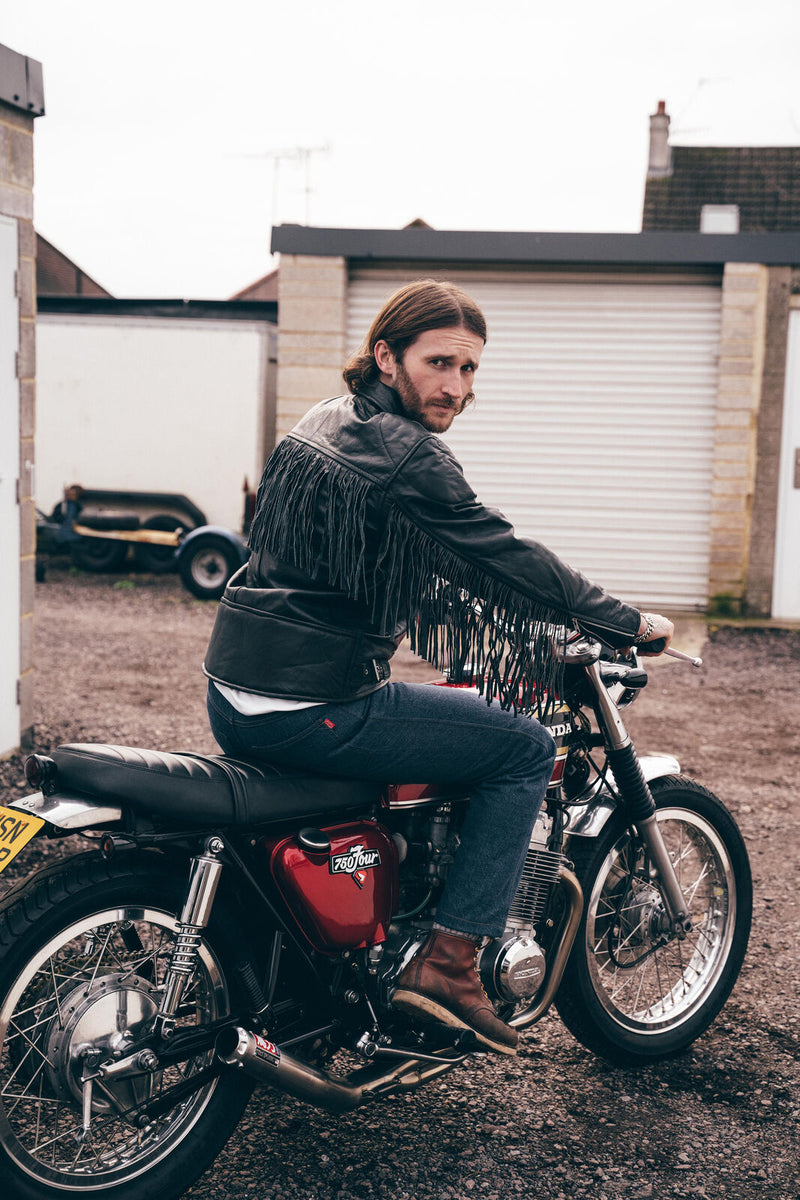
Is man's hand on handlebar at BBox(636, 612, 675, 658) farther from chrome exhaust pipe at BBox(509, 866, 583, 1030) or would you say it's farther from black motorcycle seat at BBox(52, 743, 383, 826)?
black motorcycle seat at BBox(52, 743, 383, 826)

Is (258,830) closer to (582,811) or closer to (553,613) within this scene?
(553,613)

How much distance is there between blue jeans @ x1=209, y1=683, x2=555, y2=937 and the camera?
259cm

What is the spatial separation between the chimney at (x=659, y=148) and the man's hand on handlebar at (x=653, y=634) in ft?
88.4

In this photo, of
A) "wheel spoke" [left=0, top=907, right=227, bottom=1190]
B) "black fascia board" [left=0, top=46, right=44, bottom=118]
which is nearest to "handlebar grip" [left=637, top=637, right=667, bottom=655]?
"wheel spoke" [left=0, top=907, right=227, bottom=1190]

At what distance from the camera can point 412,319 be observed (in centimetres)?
270

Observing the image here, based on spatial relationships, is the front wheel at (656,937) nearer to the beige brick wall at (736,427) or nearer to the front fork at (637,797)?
the front fork at (637,797)

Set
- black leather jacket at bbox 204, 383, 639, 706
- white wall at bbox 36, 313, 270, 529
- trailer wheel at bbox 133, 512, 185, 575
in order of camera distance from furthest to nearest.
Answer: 1. white wall at bbox 36, 313, 270, 529
2. trailer wheel at bbox 133, 512, 185, 575
3. black leather jacket at bbox 204, 383, 639, 706

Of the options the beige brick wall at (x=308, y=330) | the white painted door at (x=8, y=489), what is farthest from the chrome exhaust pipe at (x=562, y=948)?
the beige brick wall at (x=308, y=330)

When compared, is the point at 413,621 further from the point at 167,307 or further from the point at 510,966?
the point at 167,307

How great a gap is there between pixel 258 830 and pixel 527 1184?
1.05 metres

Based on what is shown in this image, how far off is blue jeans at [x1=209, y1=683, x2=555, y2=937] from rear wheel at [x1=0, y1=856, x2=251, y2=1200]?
38 centimetres

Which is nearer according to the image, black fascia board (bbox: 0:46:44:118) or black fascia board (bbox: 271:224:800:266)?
black fascia board (bbox: 0:46:44:118)

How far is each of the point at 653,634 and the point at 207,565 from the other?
→ 1062cm

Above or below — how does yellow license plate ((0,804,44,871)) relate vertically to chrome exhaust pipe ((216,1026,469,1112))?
above
